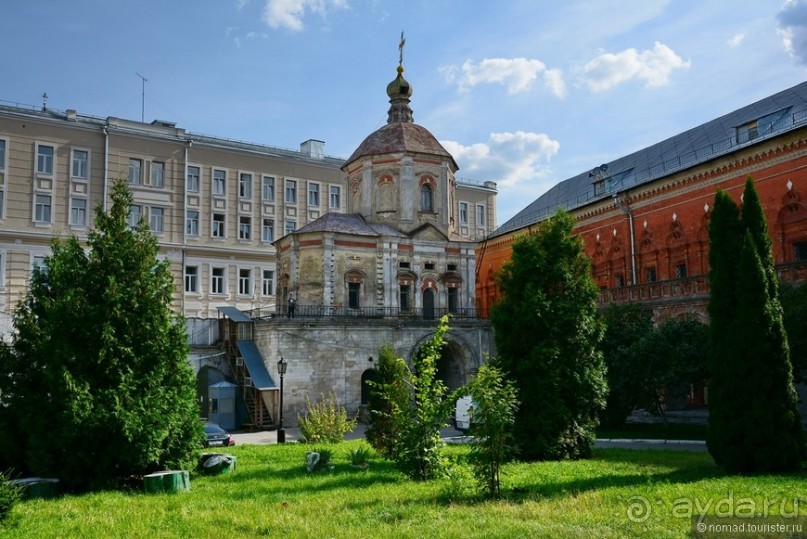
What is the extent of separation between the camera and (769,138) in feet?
94.4

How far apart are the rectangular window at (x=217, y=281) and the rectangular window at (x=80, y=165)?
9.22 m

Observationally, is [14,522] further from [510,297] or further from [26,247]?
[26,247]

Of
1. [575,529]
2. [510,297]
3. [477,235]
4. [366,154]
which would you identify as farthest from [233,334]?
[575,529]

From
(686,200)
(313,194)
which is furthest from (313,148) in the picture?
(686,200)

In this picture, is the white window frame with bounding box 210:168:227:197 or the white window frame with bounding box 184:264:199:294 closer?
the white window frame with bounding box 184:264:199:294

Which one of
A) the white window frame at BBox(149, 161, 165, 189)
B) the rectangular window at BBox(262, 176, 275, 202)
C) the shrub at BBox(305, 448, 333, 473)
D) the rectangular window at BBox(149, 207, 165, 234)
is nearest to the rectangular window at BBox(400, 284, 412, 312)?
the rectangular window at BBox(262, 176, 275, 202)

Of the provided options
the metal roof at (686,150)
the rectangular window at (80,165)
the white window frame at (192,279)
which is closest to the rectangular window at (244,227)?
Result: the white window frame at (192,279)

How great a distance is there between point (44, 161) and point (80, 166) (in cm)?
187

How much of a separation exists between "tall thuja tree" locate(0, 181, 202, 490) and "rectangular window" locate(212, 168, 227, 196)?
29.1 metres

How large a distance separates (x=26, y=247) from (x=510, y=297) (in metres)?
31.2

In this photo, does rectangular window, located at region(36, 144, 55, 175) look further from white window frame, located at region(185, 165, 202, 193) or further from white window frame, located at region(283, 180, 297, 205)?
white window frame, located at region(283, 180, 297, 205)

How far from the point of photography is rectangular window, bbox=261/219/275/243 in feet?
150

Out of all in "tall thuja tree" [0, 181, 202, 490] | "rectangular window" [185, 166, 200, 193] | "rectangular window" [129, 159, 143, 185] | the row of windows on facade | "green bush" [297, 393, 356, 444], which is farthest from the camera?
"rectangular window" [185, 166, 200, 193]

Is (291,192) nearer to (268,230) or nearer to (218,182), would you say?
(268,230)
